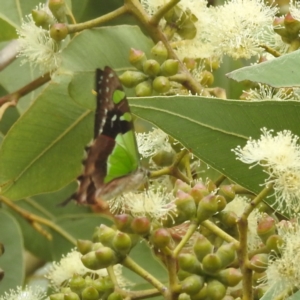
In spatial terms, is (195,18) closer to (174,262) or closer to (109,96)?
(109,96)

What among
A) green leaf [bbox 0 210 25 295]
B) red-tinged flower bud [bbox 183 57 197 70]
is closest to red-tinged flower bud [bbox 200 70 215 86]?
red-tinged flower bud [bbox 183 57 197 70]

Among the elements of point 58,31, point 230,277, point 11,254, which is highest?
point 58,31

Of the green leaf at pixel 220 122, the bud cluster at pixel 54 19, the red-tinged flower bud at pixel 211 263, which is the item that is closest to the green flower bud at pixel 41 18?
the bud cluster at pixel 54 19

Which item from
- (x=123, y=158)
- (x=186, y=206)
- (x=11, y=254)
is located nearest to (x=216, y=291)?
(x=186, y=206)

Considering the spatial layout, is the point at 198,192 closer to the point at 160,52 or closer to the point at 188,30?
the point at 160,52

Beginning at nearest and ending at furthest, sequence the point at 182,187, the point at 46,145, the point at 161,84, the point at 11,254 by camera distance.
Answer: the point at 182,187
the point at 161,84
the point at 46,145
the point at 11,254

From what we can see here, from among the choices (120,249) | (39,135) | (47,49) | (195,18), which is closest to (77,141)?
(39,135)
